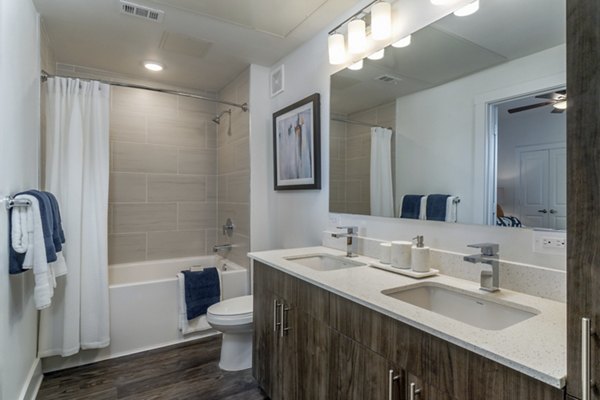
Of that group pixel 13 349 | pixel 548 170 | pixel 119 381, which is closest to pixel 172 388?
pixel 119 381

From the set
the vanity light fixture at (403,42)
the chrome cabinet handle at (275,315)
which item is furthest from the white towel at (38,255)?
the vanity light fixture at (403,42)

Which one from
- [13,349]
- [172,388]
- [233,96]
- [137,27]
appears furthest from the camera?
[233,96]

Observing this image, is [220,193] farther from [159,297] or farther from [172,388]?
[172,388]

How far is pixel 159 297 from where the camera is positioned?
2676mm

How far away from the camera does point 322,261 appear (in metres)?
2.10

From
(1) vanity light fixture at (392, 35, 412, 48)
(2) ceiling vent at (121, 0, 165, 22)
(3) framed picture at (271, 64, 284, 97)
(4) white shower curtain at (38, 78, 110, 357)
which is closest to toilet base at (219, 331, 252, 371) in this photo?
(4) white shower curtain at (38, 78, 110, 357)

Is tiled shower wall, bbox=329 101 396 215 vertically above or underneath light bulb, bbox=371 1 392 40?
underneath

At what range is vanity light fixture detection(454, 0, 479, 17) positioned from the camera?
141 centimetres

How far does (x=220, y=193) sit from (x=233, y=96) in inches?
41.9

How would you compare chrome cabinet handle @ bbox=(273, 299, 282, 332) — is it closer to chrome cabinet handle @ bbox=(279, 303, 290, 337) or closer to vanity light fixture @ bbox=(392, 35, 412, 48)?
chrome cabinet handle @ bbox=(279, 303, 290, 337)

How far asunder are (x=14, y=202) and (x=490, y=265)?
7.13 ft

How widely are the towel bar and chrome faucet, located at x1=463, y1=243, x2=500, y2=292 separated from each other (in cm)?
203

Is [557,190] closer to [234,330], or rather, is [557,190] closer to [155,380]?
[234,330]

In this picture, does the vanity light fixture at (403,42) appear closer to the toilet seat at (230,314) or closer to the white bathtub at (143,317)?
the toilet seat at (230,314)
